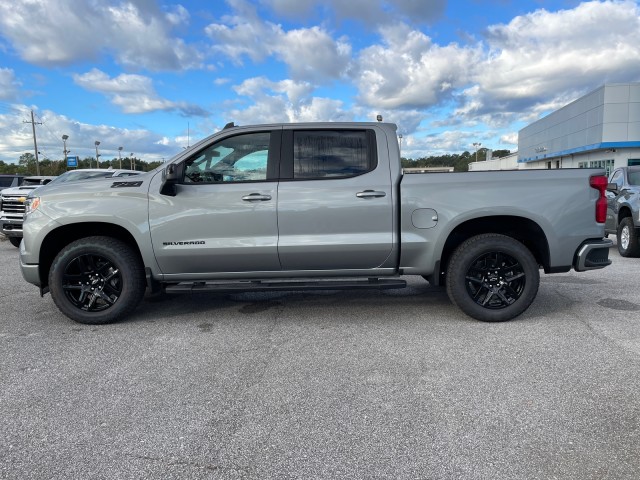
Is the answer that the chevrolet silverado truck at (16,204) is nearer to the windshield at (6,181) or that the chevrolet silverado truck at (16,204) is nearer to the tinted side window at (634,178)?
the windshield at (6,181)

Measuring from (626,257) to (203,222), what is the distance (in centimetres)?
828

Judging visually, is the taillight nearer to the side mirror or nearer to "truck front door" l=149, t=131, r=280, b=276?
"truck front door" l=149, t=131, r=280, b=276

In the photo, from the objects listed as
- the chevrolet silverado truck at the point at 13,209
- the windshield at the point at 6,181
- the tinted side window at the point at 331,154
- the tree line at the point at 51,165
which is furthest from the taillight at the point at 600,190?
the tree line at the point at 51,165

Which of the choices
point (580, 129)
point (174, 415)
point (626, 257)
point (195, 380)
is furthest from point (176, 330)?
point (580, 129)

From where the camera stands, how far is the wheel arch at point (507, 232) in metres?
4.88

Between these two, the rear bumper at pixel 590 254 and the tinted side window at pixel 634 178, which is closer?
the rear bumper at pixel 590 254

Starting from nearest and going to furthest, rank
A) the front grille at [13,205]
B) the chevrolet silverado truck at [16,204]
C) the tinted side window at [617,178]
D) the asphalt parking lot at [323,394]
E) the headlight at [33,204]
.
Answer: the asphalt parking lot at [323,394]
the headlight at [33,204]
the tinted side window at [617,178]
the chevrolet silverado truck at [16,204]
the front grille at [13,205]

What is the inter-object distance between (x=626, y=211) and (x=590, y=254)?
18.5 feet

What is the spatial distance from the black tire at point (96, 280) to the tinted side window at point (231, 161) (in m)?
1.05

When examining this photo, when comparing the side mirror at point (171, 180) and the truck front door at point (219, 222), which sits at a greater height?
the side mirror at point (171, 180)

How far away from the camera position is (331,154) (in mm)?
4875

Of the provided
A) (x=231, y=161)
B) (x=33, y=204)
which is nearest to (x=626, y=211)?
(x=231, y=161)

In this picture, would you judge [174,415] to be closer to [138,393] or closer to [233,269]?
[138,393]

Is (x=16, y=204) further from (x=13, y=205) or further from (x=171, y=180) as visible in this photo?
(x=171, y=180)
